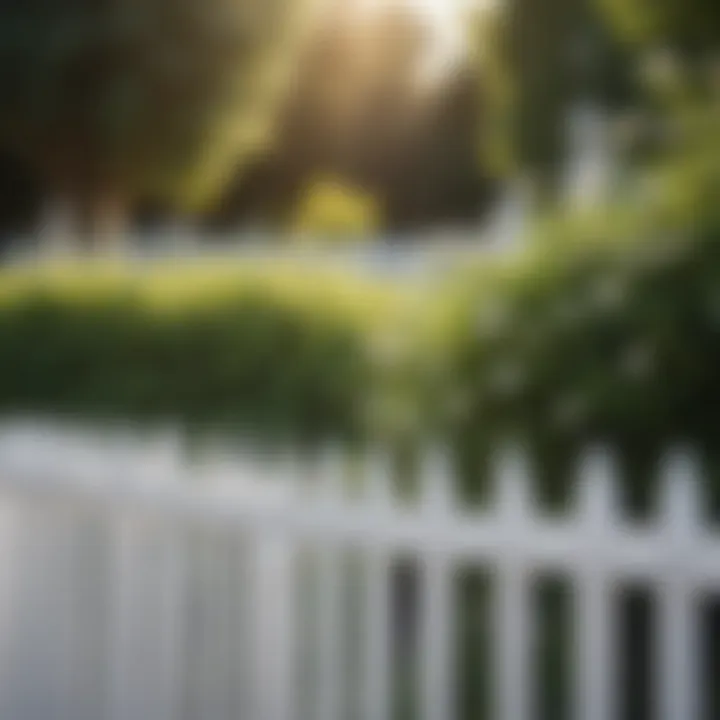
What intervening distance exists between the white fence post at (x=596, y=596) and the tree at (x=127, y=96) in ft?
5.68

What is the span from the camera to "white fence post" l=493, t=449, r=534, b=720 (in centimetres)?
167

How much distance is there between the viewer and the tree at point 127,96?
3.14 metres

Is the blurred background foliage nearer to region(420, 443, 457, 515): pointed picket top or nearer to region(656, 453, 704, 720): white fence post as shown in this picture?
region(420, 443, 457, 515): pointed picket top

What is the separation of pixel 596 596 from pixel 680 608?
0.34 feet

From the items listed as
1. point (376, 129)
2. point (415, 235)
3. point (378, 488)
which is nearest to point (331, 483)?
point (378, 488)

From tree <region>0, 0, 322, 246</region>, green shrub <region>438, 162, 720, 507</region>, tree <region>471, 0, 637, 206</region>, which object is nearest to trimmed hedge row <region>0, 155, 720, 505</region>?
green shrub <region>438, 162, 720, 507</region>

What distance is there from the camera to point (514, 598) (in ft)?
5.52

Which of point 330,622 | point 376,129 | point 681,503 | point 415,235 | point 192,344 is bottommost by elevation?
point 330,622

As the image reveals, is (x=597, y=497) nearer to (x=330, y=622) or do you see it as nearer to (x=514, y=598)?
(x=514, y=598)

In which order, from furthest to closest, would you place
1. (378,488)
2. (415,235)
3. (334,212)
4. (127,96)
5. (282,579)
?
(127,96) < (334,212) < (415,235) < (282,579) < (378,488)

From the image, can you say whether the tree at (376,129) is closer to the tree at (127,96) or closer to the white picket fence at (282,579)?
the tree at (127,96)

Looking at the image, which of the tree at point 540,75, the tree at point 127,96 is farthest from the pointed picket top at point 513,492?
the tree at point 127,96

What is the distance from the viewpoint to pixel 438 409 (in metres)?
1.97

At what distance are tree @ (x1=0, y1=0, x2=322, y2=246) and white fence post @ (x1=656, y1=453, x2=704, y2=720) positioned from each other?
70.9 inches
